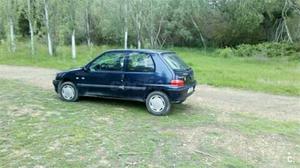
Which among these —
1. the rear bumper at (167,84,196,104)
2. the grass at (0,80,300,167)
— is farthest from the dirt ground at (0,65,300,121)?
the rear bumper at (167,84,196,104)

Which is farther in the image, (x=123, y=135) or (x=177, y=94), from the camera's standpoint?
(x=177, y=94)

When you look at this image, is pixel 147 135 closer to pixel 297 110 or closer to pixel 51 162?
pixel 51 162

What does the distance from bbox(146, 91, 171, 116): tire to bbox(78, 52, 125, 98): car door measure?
755 millimetres

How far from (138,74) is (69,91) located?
2041 millimetres

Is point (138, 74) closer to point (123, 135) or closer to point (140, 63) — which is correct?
point (140, 63)

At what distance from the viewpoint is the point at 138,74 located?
816 cm

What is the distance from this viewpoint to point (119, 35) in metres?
35.4

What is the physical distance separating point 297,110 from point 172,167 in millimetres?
5795

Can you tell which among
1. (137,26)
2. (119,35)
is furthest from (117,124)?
(119,35)

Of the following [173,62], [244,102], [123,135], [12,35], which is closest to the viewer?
[123,135]

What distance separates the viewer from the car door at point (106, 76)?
841 cm

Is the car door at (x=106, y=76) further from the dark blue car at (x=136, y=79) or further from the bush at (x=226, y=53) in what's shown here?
the bush at (x=226, y=53)

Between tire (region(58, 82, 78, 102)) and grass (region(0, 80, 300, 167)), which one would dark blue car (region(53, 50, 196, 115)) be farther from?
grass (region(0, 80, 300, 167))

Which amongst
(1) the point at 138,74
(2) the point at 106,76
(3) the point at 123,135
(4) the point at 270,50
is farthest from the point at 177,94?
(4) the point at 270,50
